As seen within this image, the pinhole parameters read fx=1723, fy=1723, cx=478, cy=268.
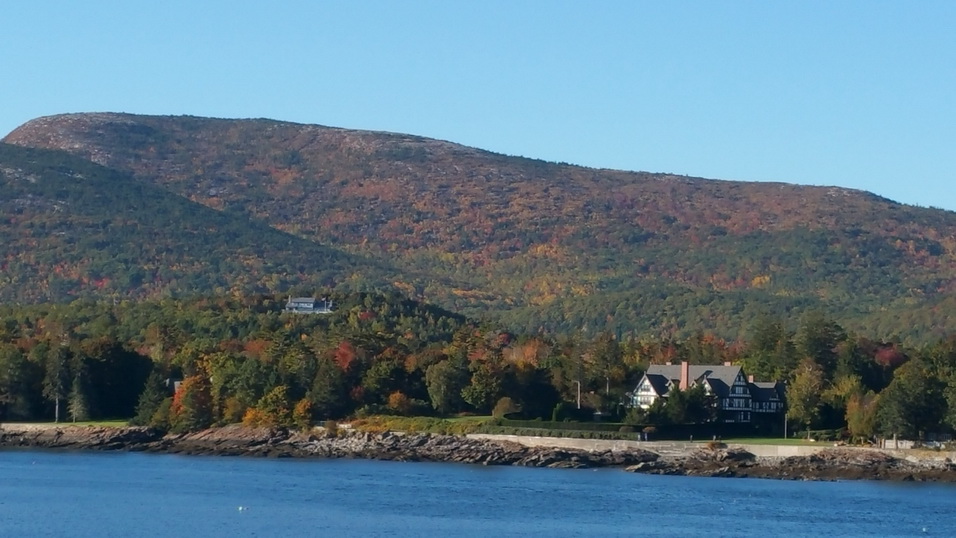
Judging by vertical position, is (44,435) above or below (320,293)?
below

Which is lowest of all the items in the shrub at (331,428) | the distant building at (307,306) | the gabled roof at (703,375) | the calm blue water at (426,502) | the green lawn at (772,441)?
the calm blue water at (426,502)

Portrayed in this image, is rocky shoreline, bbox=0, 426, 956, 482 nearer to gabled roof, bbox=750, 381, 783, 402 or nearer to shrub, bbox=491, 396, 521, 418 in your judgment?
shrub, bbox=491, 396, 521, 418

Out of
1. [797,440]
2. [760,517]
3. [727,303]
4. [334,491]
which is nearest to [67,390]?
[334,491]

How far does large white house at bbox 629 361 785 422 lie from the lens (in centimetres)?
9415

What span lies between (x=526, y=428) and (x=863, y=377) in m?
22.2

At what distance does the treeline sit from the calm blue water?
1064 cm

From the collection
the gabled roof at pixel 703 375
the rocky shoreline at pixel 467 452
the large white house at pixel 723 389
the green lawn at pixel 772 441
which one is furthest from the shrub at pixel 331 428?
the green lawn at pixel 772 441

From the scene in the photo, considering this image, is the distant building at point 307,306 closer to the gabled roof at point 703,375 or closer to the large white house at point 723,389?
the gabled roof at point 703,375

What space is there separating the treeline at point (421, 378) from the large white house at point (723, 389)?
4.86 feet

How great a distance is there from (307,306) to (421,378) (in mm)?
41784

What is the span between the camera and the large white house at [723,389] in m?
94.2

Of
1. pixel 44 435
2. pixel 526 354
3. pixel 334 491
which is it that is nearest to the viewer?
pixel 334 491

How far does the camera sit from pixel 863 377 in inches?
3880

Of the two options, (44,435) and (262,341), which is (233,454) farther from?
(262,341)
